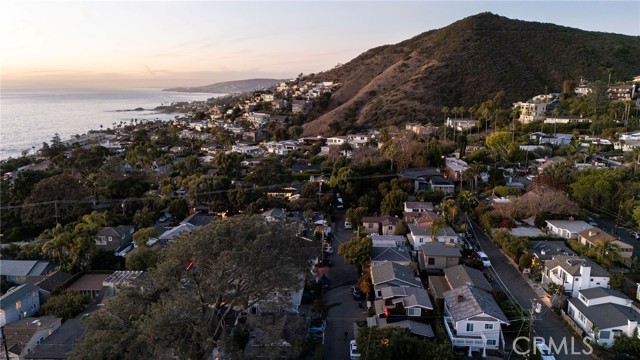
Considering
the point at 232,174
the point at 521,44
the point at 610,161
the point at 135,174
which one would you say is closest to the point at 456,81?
the point at 521,44

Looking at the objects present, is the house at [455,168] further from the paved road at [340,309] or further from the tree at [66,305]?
the tree at [66,305]

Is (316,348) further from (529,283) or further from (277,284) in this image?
(529,283)

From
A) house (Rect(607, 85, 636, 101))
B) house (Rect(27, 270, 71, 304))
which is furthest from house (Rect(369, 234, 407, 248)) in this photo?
house (Rect(607, 85, 636, 101))

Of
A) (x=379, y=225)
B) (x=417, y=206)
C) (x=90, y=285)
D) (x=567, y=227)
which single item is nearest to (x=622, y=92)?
(x=567, y=227)

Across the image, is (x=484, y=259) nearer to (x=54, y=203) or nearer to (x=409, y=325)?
(x=409, y=325)

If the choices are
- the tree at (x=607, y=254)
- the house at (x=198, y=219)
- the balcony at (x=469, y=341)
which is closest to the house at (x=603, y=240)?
the tree at (x=607, y=254)
